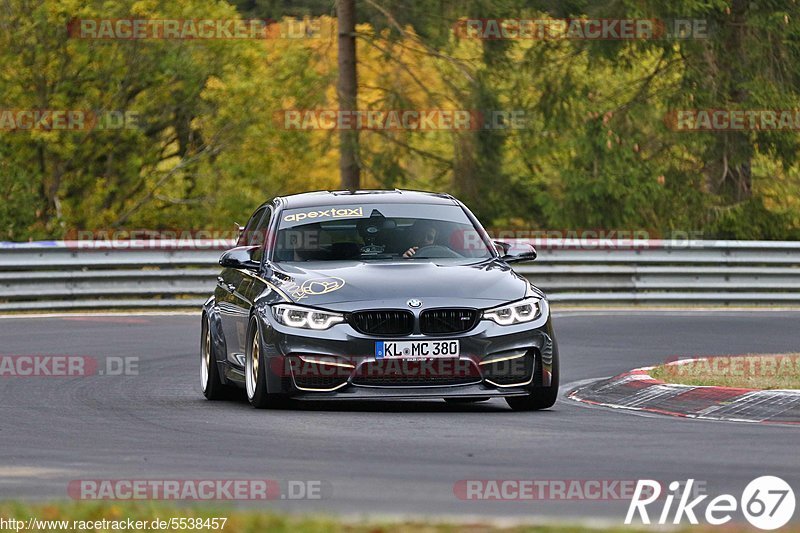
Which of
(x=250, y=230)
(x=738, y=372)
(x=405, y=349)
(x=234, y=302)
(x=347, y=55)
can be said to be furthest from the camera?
(x=347, y=55)

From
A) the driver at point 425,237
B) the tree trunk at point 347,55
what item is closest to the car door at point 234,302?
the driver at point 425,237

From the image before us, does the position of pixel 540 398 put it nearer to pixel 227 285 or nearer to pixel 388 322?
pixel 388 322

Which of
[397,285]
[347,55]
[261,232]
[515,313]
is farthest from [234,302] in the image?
[347,55]

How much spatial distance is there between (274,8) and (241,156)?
1578 centimetres

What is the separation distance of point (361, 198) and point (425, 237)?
785 mm

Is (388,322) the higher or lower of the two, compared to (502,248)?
lower

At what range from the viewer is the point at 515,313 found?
12.0 m

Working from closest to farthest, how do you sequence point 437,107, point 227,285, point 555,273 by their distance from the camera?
1. point 227,285
2. point 555,273
3. point 437,107

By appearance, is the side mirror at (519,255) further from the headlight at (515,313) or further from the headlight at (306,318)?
the headlight at (306,318)

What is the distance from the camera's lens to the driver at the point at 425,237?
42.3ft

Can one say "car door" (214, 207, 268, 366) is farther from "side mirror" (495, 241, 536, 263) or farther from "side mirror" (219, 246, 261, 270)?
"side mirror" (495, 241, 536, 263)

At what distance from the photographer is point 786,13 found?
119 feet

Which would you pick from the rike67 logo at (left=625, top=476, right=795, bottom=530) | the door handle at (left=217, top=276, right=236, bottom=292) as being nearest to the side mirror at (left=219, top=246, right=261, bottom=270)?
the door handle at (left=217, top=276, right=236, bottom=292)

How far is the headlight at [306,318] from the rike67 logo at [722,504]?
150 inches
